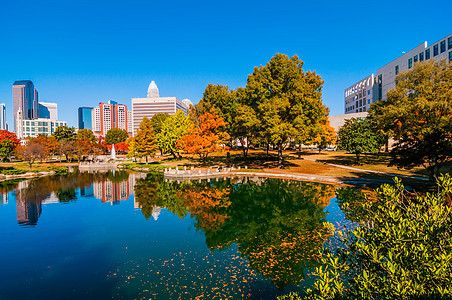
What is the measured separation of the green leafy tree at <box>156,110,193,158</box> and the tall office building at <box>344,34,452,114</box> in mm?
47010

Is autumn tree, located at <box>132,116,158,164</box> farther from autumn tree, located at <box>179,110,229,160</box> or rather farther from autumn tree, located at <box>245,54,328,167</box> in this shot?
autumn tree, located at <box>245,54,328,167</box>

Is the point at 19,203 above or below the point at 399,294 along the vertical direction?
below

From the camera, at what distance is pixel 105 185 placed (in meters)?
37.1

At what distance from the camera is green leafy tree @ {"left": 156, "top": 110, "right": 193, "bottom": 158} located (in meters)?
62.3

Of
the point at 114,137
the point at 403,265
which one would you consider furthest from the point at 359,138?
the point at 114,137

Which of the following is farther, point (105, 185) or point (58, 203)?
point (105, 185)

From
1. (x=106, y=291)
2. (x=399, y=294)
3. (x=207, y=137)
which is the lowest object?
(x=106, y=291)

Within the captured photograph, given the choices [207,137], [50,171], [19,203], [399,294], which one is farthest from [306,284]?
[50,171]

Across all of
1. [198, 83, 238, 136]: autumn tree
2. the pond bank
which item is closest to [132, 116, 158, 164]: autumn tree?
[198, 83, 238, 136]: autumn tree

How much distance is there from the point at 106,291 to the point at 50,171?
171ft

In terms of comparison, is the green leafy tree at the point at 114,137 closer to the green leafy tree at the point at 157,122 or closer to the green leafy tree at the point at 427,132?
the green leafy tree at the point at 157,122

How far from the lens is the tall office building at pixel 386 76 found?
197ft

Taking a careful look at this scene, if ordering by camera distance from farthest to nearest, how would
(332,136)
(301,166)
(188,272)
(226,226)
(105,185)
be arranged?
(332,136) < (301,166) < (105,185) < (226,226) < (188,272)

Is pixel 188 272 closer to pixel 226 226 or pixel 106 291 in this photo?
pixel 106 291
